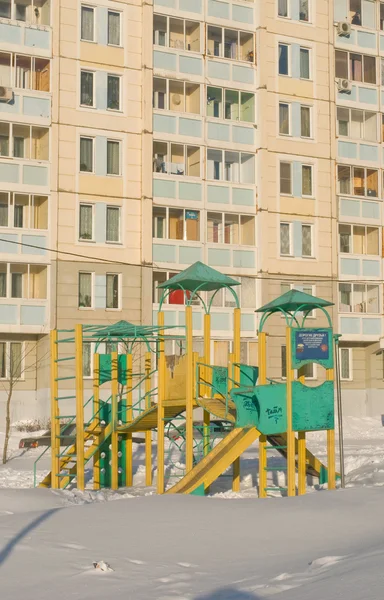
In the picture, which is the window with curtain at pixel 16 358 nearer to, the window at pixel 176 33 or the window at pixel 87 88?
the window at pixel 87 88

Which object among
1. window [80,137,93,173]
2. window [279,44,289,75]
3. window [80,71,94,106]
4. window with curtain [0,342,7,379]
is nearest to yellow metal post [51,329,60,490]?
window with curtain [0,342,7,379]

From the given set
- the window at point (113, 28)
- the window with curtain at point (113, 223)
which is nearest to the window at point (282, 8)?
the window at point (113, 28)

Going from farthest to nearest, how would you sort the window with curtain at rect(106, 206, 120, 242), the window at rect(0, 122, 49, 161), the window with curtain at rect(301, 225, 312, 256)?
the window with curtain at rect(301, 225, 312, 256) < the window with curtain at rect(106, 206, 120, 242) < the window at rect(0, 122, 49, 161)

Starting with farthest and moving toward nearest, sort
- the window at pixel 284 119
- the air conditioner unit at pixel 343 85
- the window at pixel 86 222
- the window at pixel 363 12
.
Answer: the window at pixel 363 12 < the air conditioner unit at pixel 343 85 < the window at pixel 284 119 < the window at pixel 86 222

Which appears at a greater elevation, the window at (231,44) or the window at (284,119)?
the window at (231,44)

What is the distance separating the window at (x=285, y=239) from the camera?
47.2 meters

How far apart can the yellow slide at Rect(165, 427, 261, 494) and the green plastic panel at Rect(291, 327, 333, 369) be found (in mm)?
1801

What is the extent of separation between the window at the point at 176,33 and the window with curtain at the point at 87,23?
115 inches

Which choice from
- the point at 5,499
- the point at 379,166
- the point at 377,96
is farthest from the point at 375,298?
the point at 5,499

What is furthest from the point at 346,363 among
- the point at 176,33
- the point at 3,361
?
the point at 176,33

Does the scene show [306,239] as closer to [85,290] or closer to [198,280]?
[85,290]

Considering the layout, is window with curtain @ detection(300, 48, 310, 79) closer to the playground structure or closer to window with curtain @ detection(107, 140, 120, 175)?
window with curtain @ detection(107, 140, 120, 175)

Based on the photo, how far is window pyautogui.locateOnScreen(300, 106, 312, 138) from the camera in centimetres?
4831

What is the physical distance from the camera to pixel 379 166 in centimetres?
5006
